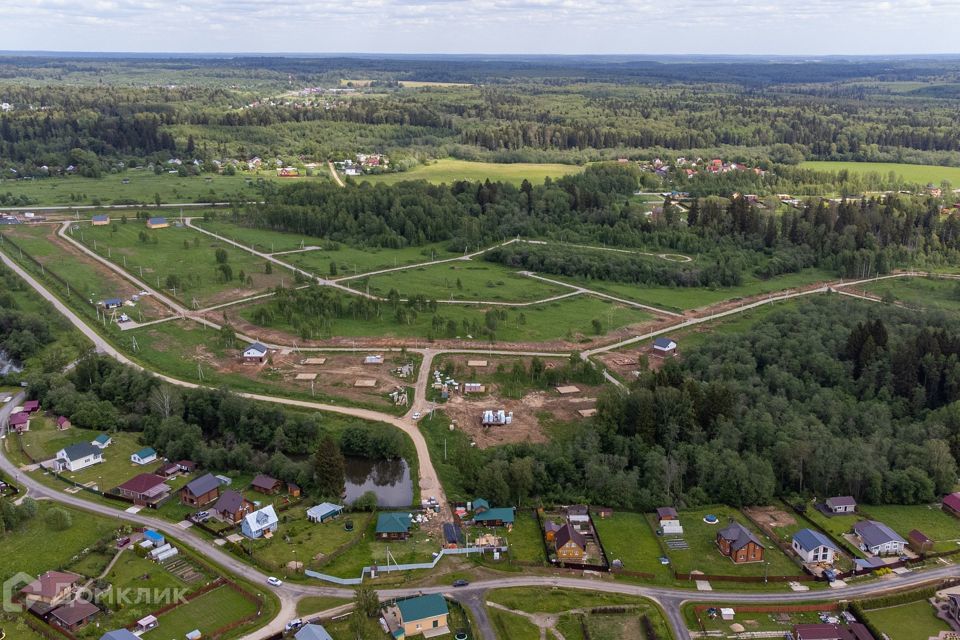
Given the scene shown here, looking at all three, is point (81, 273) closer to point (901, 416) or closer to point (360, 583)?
point (360, 583)

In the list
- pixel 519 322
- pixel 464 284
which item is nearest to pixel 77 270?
pixel 464 284

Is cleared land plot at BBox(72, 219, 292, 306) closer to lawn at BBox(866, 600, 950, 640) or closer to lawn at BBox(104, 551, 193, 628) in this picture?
lawn at BBox(104, 551, 193, 628)

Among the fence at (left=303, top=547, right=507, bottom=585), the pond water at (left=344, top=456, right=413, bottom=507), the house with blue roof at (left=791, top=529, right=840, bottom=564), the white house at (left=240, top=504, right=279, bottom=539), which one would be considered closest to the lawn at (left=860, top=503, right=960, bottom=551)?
the house with blue roof at (left=791, top=529, right=840, bottom=564)

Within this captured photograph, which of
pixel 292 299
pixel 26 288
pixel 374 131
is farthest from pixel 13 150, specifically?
pixel 292 299

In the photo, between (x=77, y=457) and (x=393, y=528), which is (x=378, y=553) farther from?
(x=77, y=457)

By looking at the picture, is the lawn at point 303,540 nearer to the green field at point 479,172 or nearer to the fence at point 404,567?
the fence at point 404,567

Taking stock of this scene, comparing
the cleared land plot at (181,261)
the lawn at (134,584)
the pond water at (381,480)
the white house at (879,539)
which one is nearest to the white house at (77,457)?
the lawn at (134,584)
